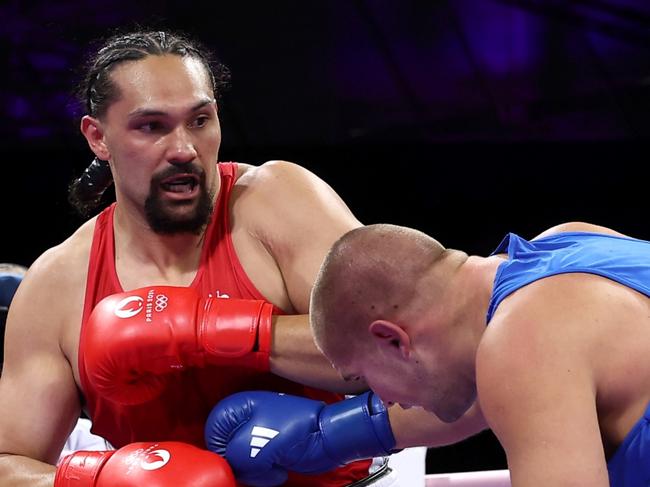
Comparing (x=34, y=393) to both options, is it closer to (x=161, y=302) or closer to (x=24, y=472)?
(x=24, y=472)

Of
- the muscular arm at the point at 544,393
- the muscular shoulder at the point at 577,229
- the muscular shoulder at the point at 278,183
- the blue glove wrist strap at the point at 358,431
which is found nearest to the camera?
the muscular arm at the point at 544,393

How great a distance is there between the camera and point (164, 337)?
7.88 feet

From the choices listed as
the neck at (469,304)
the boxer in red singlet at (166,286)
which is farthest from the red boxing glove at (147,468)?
the neck at (469,304)

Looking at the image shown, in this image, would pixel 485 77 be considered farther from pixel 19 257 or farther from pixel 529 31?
pixel 19 257

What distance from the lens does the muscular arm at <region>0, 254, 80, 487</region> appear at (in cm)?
258

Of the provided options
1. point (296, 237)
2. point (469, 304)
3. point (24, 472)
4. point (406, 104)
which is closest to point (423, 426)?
point (296, 237)

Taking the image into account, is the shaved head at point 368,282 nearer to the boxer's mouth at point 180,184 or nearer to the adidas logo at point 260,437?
the adidas logo at point 260,437

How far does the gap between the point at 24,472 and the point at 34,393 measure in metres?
0.21

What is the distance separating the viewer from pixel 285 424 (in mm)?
2395

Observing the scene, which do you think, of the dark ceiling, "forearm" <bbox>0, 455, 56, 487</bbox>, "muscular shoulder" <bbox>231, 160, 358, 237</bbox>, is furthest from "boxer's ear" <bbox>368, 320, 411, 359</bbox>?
the dark ceiling

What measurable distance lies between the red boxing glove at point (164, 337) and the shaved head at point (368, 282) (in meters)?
0.61

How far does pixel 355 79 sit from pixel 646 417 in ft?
16.4

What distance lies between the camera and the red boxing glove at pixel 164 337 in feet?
7.89

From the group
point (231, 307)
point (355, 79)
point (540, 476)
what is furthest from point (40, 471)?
point (355, 79)
